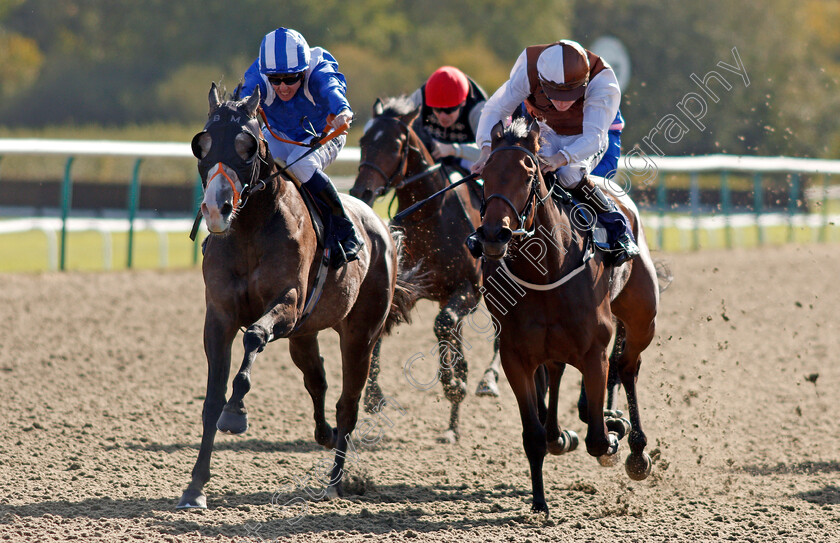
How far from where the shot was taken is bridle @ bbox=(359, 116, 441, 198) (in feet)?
19.5

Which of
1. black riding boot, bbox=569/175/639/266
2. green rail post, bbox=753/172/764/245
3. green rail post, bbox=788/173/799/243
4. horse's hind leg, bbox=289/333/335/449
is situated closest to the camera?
black riding boot, bbox=569/175/639/266

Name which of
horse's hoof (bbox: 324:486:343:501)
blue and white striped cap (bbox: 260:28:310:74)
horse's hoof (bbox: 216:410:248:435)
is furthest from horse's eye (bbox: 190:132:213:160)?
horse's hoof (bbox: 324:486:343:501)

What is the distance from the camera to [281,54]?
4.49 metres

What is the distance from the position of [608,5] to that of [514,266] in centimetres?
3442

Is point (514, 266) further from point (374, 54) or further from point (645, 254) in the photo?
point (374, 54)

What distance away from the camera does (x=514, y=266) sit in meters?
4.29

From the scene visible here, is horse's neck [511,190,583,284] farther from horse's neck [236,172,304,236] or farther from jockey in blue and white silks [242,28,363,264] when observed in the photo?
horse's neck [236,172,304,236]

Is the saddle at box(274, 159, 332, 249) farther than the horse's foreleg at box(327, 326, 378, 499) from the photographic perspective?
No

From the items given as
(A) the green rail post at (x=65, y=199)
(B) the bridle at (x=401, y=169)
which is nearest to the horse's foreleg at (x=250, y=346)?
(B) the bridle at (x=401, y=169)

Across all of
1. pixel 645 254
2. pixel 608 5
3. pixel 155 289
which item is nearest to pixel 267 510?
pixel 645 254

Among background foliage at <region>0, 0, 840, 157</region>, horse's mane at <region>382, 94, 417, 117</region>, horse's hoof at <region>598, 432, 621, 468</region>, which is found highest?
background foliage at <region>0, 0, 840, 157</region>

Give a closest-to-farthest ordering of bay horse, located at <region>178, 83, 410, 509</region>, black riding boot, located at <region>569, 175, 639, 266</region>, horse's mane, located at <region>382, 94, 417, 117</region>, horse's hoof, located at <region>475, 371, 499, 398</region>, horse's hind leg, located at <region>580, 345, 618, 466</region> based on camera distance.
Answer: bay horse, located at <region>178, 83, 410, 509</region> → horse's hind leg, located at <region>580, 345, 618, 466</region> → black riding boot, located at <region>569, 175, 639, 266</region> → horse's hoof, located at <region>475, 371, 499, 398</region> → horse's mane, located at <region>382, 94, 417, 117</region>

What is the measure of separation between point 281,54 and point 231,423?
5.39 feet

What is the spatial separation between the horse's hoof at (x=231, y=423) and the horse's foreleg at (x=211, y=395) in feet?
0.62
